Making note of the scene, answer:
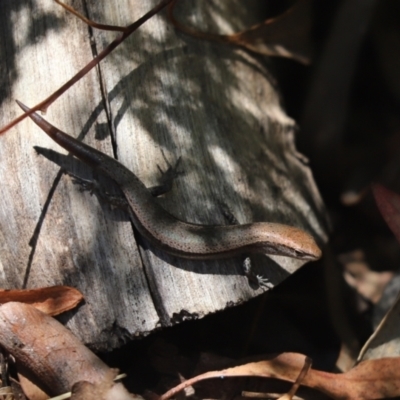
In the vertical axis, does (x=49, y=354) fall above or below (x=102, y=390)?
above

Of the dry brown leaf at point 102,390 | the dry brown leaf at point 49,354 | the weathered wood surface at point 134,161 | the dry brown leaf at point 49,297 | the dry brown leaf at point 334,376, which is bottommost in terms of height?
the dry brown leaf at point 334,376

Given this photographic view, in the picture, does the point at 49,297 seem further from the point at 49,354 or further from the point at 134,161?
the point at 134,161

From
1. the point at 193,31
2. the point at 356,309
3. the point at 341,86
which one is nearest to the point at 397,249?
the point at 356,309

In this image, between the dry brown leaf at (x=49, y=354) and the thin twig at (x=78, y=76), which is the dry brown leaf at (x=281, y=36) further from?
the dry brown leaf at (x=49, y=354)

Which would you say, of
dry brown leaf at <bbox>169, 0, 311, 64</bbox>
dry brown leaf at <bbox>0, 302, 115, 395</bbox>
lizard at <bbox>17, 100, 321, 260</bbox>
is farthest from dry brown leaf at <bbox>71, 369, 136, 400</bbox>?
dry brown leaf at <bbox>169, 0, 311, 64</bbox>

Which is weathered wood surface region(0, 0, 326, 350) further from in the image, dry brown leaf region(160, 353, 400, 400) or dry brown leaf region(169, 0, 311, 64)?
dry brown leaf region(160, 353, 400, 400)

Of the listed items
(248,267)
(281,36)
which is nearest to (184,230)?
(248,267)

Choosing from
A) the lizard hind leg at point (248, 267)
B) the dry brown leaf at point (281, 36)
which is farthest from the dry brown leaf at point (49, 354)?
the dry brown leaf at point (281, 36)
